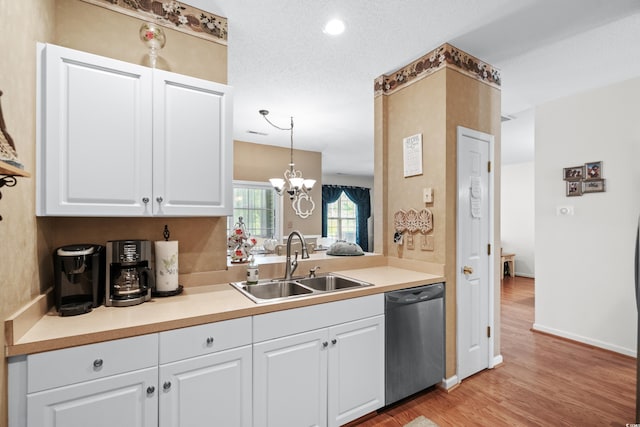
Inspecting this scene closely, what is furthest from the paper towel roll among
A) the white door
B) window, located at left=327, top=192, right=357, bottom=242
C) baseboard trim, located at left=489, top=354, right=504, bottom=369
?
window, located at left=327, top=192, right=357, bottom=242

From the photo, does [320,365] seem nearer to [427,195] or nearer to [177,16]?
[427,195]

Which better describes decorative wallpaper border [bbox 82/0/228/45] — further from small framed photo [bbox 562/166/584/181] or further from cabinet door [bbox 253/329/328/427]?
small framed photo [bbox 562/166/584/181]

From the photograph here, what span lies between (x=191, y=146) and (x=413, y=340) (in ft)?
6.25

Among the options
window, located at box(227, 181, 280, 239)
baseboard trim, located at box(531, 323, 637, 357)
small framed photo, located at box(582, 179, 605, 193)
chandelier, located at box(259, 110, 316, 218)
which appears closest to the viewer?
baseboard trim, located at box(531, 323, 637, 357)

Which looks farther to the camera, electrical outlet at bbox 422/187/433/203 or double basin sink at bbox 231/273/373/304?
electrical outlet at bbox 422/187/433/203

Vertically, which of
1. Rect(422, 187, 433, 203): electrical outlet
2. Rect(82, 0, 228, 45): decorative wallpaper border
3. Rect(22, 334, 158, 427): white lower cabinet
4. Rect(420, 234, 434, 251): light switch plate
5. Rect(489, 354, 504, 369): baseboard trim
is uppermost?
Rect(82, 0, 228, 45): decorative wallpaper border

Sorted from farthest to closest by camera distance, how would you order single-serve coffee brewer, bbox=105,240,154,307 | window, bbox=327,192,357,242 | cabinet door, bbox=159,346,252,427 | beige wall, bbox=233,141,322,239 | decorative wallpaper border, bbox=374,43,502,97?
window, bbox=327,192,357,242 < beige wall, bbox=233,141,322,239 < decorative wallpaper border, bbox=374,43,502,97 < single-serve coffee brewer, bbox=105,240,154,307 < cabinet door, bbox=159,346,252,427

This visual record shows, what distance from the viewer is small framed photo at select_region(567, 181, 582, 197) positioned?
300 centimetres

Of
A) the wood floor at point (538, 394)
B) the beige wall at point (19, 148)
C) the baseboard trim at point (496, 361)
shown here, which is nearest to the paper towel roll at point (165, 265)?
the beige wall at point (19, 148)

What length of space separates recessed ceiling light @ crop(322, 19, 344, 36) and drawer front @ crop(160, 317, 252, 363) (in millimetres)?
1904

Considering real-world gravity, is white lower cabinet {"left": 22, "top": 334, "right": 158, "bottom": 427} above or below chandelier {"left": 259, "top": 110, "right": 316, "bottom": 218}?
below

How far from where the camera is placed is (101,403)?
116 cm

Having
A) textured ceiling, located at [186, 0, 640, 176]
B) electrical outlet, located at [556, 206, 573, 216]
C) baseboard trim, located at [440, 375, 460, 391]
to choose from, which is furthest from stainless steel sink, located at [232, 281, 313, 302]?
electrical outlet, located at [556, 206, 573, 216]

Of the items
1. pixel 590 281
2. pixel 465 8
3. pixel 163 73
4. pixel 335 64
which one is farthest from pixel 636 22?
pixel 163 73
